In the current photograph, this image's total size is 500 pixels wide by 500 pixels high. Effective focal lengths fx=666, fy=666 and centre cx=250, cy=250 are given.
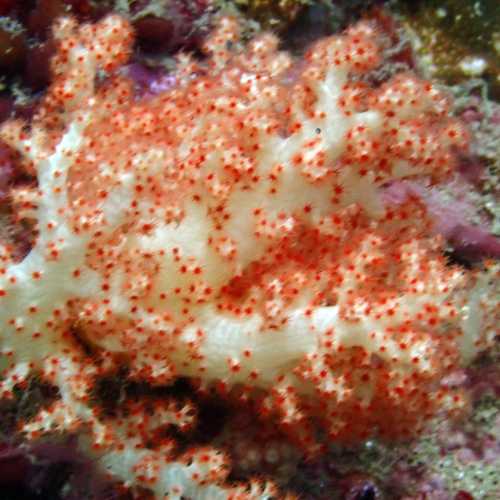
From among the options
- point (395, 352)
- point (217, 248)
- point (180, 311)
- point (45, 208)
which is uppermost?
point (45, 208)

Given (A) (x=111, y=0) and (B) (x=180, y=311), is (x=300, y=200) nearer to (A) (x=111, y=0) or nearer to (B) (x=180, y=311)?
(B) (x=180, y=311)

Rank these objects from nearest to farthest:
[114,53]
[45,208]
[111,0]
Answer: [45,208]
[114,53]
[111,0]

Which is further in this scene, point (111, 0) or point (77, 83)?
point (111, 0)

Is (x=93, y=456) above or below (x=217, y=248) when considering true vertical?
below

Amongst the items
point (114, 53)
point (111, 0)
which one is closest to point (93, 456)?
point (114, 53)

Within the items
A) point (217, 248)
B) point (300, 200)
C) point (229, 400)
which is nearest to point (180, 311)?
point (217, 248)

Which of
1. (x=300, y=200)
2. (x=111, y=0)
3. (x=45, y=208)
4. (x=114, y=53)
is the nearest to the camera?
(x=45, y=208)
